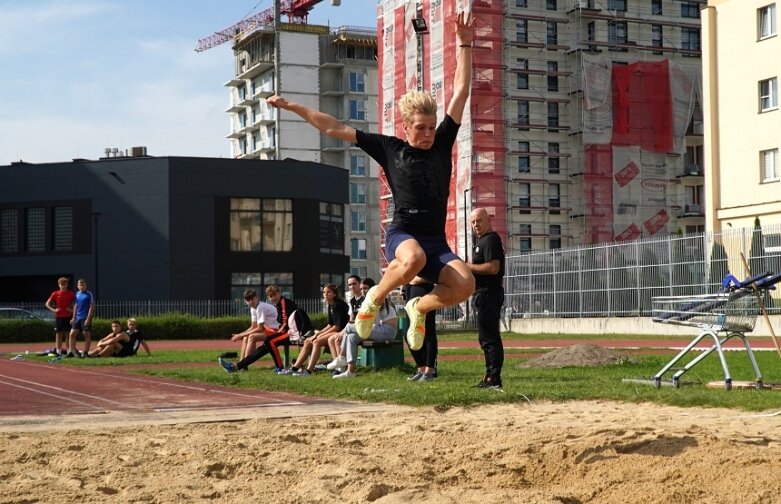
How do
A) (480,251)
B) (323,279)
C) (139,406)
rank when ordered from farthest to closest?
1. (323,279)
2. (480,251)
3. (139,406)

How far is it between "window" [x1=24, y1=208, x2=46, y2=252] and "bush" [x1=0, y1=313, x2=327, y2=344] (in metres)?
19.2

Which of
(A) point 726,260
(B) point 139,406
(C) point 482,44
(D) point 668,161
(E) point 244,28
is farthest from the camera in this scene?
(E) point 244,28

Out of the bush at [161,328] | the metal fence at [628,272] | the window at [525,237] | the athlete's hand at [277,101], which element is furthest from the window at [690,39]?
the athlete's hand at [277,101]

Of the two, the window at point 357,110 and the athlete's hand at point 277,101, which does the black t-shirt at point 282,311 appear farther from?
the window at point 357,110

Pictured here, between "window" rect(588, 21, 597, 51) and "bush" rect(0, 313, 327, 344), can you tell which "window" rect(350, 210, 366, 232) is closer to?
"window" rect(588, 21, 597, 51)

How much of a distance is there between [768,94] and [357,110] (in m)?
67.3

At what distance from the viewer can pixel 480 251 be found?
1261cm

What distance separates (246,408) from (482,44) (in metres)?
67.2

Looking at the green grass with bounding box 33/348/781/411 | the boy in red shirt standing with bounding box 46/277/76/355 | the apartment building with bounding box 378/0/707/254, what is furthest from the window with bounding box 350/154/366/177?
the green grass with bounding box 33/348/781/411

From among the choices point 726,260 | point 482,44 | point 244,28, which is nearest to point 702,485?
point 726,260

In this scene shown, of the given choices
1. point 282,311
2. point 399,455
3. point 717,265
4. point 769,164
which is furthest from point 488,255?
point 769,164

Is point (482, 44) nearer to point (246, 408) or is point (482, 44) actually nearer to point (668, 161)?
point (668, 161)

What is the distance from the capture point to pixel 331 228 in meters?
66.6

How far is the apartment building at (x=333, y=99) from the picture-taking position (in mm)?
107750
